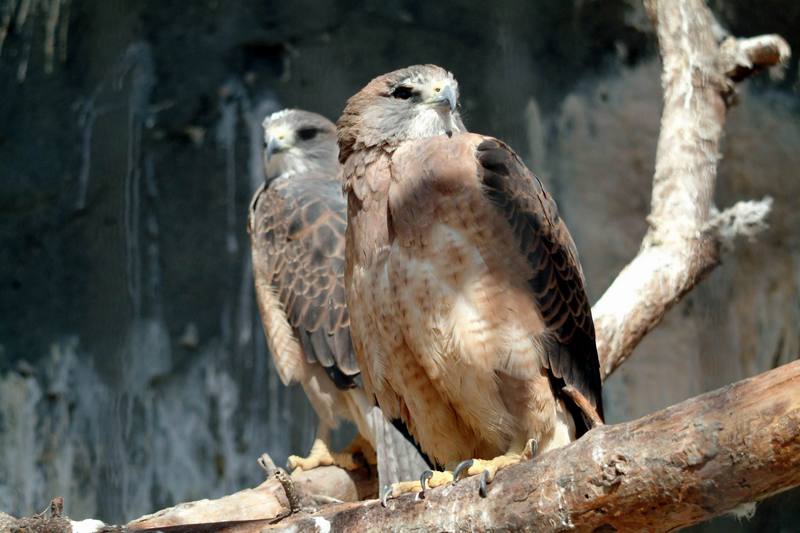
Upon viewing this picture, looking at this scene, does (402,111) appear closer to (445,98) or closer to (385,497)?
(445,98)

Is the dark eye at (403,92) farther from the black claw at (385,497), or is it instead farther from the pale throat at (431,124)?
the black claw at (385,497)

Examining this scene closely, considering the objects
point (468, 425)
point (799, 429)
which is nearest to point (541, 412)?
point (468, 425)

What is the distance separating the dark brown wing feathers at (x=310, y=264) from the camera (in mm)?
5598

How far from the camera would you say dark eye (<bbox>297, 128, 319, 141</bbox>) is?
6.63m

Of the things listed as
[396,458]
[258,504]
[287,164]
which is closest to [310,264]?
[287,164]

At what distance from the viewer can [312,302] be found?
18.7ft

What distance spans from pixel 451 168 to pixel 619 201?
454cm

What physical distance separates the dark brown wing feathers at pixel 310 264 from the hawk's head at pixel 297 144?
34 centimetres

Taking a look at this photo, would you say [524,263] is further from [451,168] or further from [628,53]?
[628,53]

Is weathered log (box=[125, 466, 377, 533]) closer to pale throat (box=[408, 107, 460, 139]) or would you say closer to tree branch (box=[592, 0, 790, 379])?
pale throat (box=[408, 107, 460, 139])

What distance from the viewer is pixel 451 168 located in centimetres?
376

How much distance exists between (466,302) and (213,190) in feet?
16.0

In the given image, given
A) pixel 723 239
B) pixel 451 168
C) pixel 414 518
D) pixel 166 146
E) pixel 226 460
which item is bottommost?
pixel 226 460

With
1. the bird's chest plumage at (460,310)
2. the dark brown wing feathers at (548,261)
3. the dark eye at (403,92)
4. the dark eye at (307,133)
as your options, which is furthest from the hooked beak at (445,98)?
the dark eye at (307,133)
